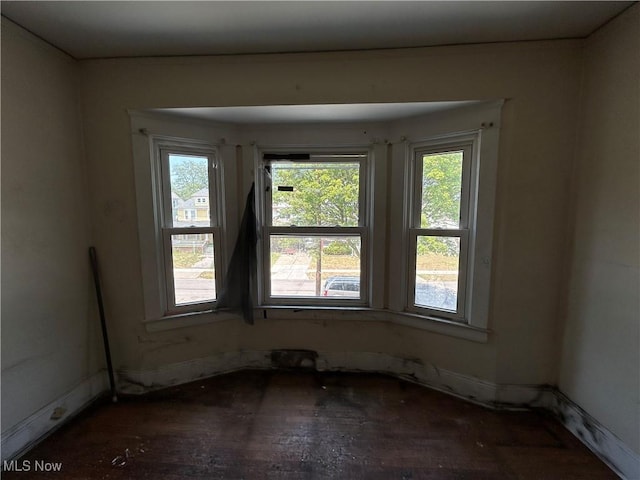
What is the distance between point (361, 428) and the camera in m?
1.67

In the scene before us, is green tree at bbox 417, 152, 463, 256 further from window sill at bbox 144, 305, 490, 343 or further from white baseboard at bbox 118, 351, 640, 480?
white baseboard at bbox 118, 351, 640, 480

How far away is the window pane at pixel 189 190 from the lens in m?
2.03

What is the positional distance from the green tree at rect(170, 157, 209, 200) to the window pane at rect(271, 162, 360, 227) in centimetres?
53

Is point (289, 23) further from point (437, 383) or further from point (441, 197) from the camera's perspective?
point (437, 383)

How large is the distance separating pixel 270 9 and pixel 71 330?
2263mm

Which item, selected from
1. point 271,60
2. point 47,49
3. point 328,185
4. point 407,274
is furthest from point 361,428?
point 47,49

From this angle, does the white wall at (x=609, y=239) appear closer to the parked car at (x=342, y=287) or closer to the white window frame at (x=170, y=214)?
the parked car at (x=342, y=287)

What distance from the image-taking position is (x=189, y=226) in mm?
2080

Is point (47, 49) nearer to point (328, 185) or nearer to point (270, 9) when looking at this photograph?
point (270, 9)

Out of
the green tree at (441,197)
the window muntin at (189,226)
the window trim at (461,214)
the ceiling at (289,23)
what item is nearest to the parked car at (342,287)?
the window trim at (461,214)

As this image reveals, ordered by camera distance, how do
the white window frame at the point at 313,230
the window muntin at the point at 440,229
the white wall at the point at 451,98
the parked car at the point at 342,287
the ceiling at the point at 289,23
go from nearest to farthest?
the ceiling at the point at 289,23 → the white wall at the point at 451,98 → the window muntin at the point at 440,229 → the white window frame at the point at 313,230 → the parked car at the point at 342,287

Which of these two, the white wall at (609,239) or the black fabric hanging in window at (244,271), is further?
the black fabric hanging in window at (244,271)

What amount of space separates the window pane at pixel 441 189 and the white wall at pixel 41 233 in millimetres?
2401

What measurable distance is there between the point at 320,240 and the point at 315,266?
0.22 m
